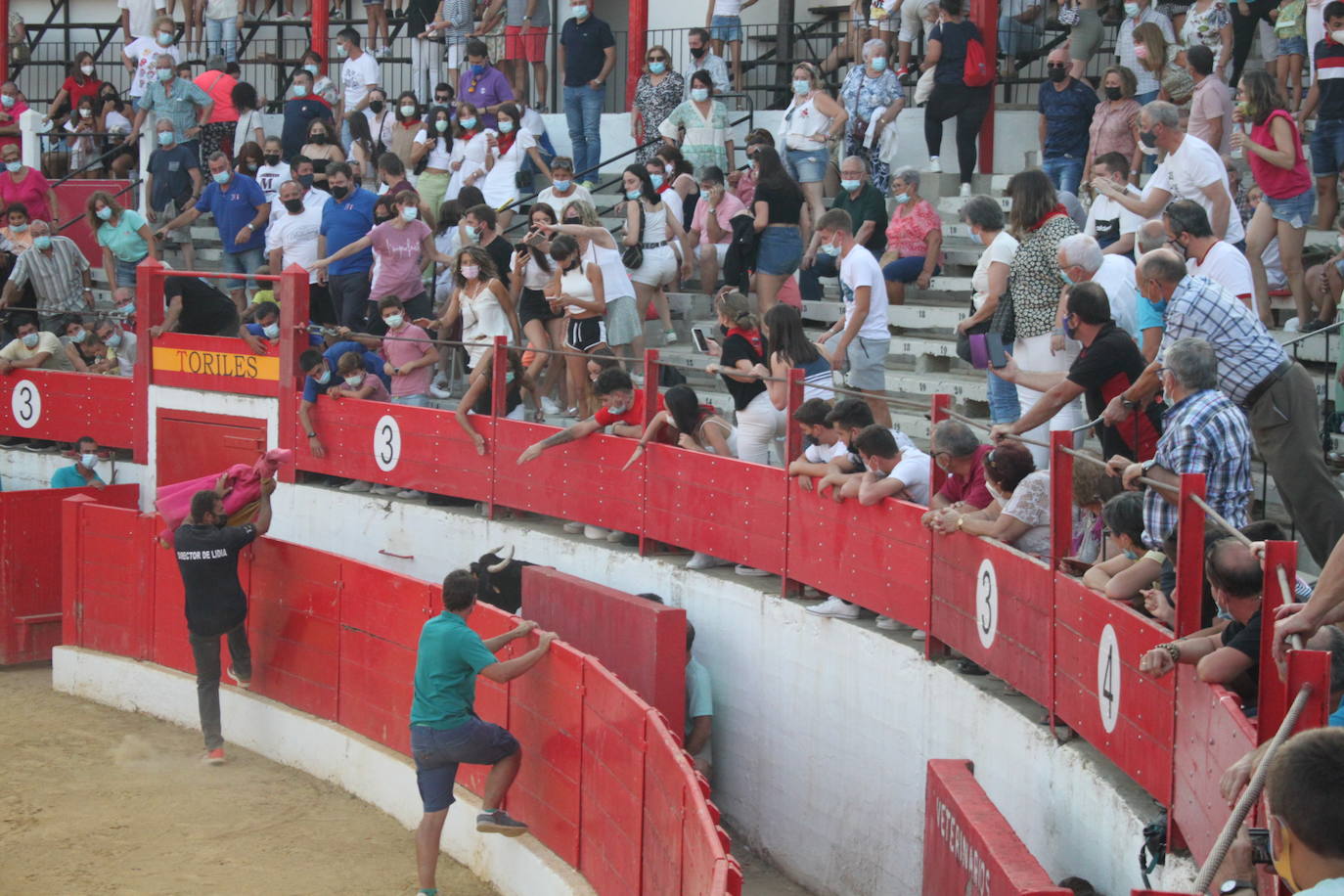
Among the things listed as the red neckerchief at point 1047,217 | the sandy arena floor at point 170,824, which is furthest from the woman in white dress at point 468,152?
the red neckerchief at point 1047,217

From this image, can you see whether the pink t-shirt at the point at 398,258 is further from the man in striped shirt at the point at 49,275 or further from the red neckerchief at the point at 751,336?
the red neckerchief at the point at 751,336

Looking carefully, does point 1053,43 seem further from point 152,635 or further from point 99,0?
point 99,0

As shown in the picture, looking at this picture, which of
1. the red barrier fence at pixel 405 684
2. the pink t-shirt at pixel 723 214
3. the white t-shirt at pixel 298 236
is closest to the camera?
the red barrier fence at pixel 405 684

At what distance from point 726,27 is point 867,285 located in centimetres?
709

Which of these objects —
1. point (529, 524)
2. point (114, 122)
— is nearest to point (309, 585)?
point (529, 524)

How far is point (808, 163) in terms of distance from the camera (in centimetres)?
1370

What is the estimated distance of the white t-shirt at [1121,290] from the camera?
848 cm

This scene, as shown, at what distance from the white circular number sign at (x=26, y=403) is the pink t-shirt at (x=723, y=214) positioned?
689cm

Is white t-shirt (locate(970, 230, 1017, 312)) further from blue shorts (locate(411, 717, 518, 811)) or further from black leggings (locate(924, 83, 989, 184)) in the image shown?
black leggings (locate(924, 83, 989, 184))

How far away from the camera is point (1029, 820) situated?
7.18m

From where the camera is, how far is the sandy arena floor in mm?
9586

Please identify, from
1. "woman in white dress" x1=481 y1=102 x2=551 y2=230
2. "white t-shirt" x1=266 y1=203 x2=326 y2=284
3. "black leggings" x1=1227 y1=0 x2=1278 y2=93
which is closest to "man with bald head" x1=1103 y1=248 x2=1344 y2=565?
"black leggings" x1=1227 y1=0 x2=1278 y2=93

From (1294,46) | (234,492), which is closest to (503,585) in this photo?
(234,492)

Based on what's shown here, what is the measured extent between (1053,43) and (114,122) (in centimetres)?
1197
